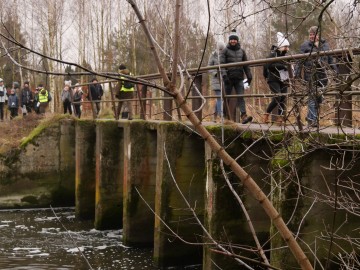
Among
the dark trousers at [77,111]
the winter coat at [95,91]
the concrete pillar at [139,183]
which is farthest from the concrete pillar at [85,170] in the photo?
the concrete pillar at [139,183]

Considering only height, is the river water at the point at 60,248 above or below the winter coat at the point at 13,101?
below

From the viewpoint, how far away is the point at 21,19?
33.8 metres

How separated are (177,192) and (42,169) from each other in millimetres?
8276

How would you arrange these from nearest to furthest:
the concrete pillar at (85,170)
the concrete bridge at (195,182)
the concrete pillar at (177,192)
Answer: the concrete bridge at (195,182)
the concrete pillar at (177,192)
the concrete pillar at (85,170)

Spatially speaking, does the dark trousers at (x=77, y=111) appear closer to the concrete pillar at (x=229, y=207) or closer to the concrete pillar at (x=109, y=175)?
the concrete pillar at (x=109, y=175)

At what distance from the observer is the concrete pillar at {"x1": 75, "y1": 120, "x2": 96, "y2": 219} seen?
50.5ft

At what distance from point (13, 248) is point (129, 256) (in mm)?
2473

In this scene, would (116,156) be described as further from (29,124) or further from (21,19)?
(21,19)

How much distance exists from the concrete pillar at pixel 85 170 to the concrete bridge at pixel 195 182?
0.09 ft

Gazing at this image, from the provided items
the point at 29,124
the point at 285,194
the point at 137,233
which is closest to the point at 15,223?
the point at 137,233

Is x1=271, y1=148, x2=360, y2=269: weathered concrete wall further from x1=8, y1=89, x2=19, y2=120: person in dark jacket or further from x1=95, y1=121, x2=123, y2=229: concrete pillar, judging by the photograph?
x1=8, y1=89, x2=19, y2=120: person in dark jacket

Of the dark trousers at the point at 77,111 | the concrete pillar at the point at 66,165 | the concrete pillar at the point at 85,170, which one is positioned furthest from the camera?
the dark trousers at the point at 77,111

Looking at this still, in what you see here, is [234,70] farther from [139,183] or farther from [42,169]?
[42,169]

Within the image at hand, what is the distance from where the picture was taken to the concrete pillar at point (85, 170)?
15.4 meters
